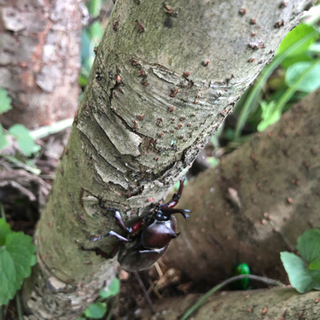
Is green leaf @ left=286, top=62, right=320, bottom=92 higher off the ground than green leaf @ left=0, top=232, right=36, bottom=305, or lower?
higher

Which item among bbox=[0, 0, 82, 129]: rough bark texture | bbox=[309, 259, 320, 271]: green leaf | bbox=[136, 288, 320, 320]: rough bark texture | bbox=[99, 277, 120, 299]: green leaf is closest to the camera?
bbox=[136, 288, 320, 320]: rough bark texture

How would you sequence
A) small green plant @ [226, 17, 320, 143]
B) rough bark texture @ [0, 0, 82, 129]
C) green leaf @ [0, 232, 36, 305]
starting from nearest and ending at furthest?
green leaf @ [0, 232, 36, 305] → rough bark texture @ [0, 0, 82, 129] → small green plant @ [226, 17, 320, 143]

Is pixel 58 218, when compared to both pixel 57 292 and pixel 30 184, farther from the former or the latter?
pixel 30 184

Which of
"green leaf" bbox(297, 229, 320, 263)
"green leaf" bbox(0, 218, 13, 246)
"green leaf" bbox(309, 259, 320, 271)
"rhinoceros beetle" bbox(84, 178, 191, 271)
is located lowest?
"green leaf" bbox(309, 259, 320, 271)

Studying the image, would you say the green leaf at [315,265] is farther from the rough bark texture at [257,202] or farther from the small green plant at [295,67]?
the small green plant at [295,67]

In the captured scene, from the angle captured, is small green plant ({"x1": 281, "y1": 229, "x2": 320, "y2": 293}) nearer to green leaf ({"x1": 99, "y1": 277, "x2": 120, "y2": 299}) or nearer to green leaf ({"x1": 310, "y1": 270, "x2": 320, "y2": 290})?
green leaf ({"x1": 310, "y1": 270, "x2": 320, "y2": 290})

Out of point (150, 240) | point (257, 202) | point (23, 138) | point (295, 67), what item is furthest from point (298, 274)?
point (295, 67)

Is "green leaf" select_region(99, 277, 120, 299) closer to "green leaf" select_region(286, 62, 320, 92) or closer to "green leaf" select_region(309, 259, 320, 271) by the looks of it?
"green leaf" select_region(309, 259, 320, 271)

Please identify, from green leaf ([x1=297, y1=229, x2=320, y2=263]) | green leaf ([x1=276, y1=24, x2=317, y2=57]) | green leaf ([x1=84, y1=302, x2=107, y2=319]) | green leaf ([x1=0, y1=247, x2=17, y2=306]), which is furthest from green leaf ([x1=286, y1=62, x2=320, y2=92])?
green leaf ([x1=0, y1=247, x2=17, y2=306])

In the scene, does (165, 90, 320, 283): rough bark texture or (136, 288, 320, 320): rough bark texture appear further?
(165, 90, 320, 283): rough bark texture
